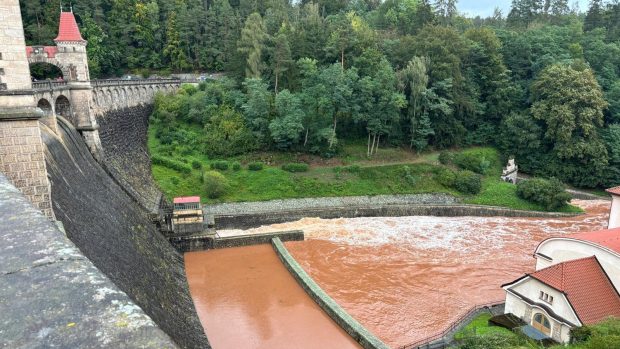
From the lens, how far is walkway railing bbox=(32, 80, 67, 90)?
20.6 metres

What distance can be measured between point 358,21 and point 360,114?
20.0 metres

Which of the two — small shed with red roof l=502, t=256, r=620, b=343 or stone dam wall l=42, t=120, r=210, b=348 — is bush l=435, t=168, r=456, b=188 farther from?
stone dam wall l=42, t=120, r=210, b=348

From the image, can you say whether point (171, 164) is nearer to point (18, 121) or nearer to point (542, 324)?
point (18, 121)

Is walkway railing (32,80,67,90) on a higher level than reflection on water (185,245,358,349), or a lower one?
higher

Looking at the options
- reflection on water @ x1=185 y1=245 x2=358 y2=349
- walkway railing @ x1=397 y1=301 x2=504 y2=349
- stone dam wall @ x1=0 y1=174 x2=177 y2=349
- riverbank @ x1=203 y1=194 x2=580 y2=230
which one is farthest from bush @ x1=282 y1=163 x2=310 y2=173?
stone dam wall @ x1=0 y1=174 x2=177 y2=349

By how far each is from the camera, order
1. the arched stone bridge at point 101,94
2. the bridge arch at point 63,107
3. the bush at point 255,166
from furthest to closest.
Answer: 1. the bush at point 255,166
2. the bridge arch at point 63,107
3. the arched stone bridge at point 101,94

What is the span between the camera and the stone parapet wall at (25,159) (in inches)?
400

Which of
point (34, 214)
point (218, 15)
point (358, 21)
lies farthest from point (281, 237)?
point (218, 15)

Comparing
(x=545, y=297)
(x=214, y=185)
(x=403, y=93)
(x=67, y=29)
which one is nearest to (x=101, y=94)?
(x=67, y=29)

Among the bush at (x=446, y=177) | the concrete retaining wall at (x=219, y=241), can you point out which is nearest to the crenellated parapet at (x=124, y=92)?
the concrete retaining wall at (x=219, y=241)

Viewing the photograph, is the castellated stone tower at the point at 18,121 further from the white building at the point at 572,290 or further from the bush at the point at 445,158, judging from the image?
the bush at the point at 445,158

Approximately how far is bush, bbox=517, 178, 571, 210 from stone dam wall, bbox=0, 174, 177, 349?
3724 centimetres

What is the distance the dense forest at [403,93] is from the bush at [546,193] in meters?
6.50

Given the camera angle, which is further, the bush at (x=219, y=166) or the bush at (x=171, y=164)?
the bush at (x=219, y=166)
